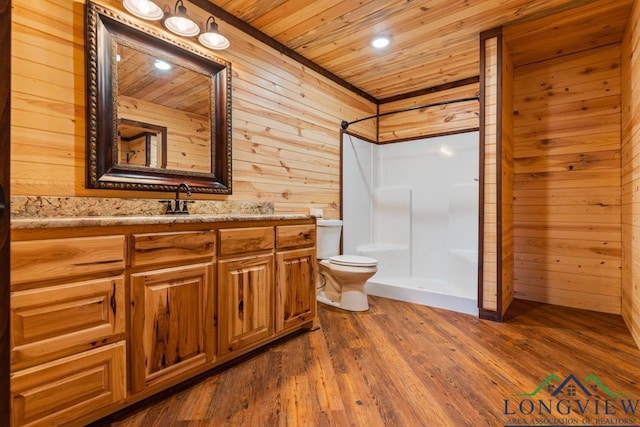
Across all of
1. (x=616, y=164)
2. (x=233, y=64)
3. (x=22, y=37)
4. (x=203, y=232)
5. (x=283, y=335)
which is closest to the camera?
(x=22, y=37)

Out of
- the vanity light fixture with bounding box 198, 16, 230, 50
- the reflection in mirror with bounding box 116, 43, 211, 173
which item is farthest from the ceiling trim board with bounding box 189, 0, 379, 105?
the reflection in mirror with bounding box 116, 43, 211, 173

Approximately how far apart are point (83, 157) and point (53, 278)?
0.77m

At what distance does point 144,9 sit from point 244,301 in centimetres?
175

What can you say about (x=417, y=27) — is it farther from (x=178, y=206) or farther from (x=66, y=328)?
(x=66, y=328)

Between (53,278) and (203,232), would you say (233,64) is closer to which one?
(203,232)

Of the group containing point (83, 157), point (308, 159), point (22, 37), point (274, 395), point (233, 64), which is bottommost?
point (274, 395)

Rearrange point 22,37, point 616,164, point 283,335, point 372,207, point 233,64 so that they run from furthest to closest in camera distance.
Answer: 1. point 372,207
2. point 616,164
3. point 233,64
4. point 283,335
5. point 22,37

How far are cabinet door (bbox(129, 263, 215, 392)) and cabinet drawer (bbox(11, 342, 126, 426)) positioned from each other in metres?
0.08

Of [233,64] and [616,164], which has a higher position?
[233,64]

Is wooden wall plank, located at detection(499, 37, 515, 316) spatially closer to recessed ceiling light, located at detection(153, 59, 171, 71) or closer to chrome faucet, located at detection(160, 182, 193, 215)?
chrome faucet, located at detection(160, 182, 193, 215)

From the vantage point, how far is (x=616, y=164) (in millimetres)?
2748

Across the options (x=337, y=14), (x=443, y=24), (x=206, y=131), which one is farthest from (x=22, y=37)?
(x=443, y=24)

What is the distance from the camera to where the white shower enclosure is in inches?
130

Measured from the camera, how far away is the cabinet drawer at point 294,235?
6.64ft
